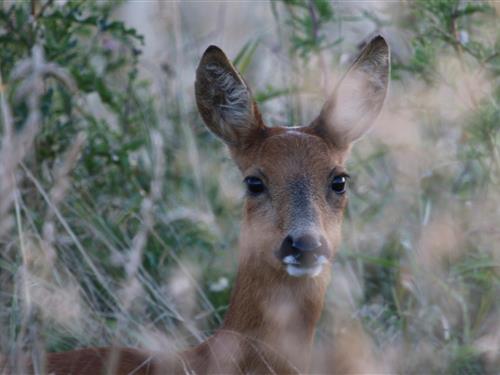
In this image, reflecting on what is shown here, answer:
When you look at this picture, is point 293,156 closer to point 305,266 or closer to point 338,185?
point 338,185

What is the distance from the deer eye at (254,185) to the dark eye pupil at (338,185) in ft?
1.02

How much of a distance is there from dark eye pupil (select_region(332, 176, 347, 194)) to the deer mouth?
0.56 meters

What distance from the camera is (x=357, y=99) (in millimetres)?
5270

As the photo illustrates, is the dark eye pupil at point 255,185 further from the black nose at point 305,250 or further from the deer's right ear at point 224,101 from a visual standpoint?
the black nose at point 305,250

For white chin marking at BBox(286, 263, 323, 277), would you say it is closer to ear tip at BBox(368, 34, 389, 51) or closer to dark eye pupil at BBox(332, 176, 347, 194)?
dark eye pupil at BBox(332, 176, 347, 194)

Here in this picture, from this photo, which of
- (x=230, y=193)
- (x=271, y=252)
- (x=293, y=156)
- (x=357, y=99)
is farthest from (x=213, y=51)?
(x=230, y=193)

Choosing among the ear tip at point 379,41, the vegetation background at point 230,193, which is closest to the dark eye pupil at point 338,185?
the ear tip at point 379,41

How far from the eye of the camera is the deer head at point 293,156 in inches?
177

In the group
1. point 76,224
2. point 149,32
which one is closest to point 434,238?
point 76,224

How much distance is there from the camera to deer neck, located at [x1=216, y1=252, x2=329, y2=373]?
4.56 meters

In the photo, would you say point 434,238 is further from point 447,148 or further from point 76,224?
point 76,224

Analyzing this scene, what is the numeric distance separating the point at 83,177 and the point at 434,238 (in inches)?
76.5

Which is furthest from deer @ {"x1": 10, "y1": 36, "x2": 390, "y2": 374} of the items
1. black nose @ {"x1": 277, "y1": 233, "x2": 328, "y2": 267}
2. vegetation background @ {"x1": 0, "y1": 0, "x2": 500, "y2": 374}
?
vegetation background @ {"x1": 0, "y1": 0, "x2": 500, "y2": 374}

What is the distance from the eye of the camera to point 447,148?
6.33 m
